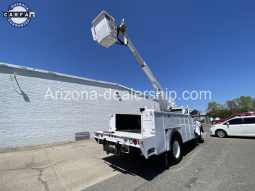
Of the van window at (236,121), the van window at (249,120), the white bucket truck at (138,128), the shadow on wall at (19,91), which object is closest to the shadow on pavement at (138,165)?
the white bucket truck at (138,128)

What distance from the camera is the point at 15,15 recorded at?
7688mm

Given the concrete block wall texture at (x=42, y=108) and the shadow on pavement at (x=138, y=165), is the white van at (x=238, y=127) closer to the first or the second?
the shadow on pavement at (x=138, y=165)

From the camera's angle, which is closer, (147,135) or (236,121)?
(147,135)

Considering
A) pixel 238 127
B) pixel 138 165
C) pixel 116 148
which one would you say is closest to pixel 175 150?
pixel 138 165

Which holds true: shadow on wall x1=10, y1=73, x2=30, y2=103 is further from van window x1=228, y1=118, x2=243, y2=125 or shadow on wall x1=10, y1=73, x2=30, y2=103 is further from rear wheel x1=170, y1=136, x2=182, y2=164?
van window x1=228, y1=118, x2=243, y2=125

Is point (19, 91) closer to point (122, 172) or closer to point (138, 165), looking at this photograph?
point (122, 172)

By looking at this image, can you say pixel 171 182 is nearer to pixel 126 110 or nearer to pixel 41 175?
pixel 41 175

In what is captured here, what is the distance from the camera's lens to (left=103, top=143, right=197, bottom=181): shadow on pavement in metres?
5.04

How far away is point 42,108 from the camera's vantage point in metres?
9.07

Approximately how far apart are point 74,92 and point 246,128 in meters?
11.7

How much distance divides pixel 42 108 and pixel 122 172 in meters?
6.17

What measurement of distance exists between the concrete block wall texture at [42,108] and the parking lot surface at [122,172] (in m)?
1.46

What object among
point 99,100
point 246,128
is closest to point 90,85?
point 99,100

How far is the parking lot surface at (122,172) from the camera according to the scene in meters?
4.14
